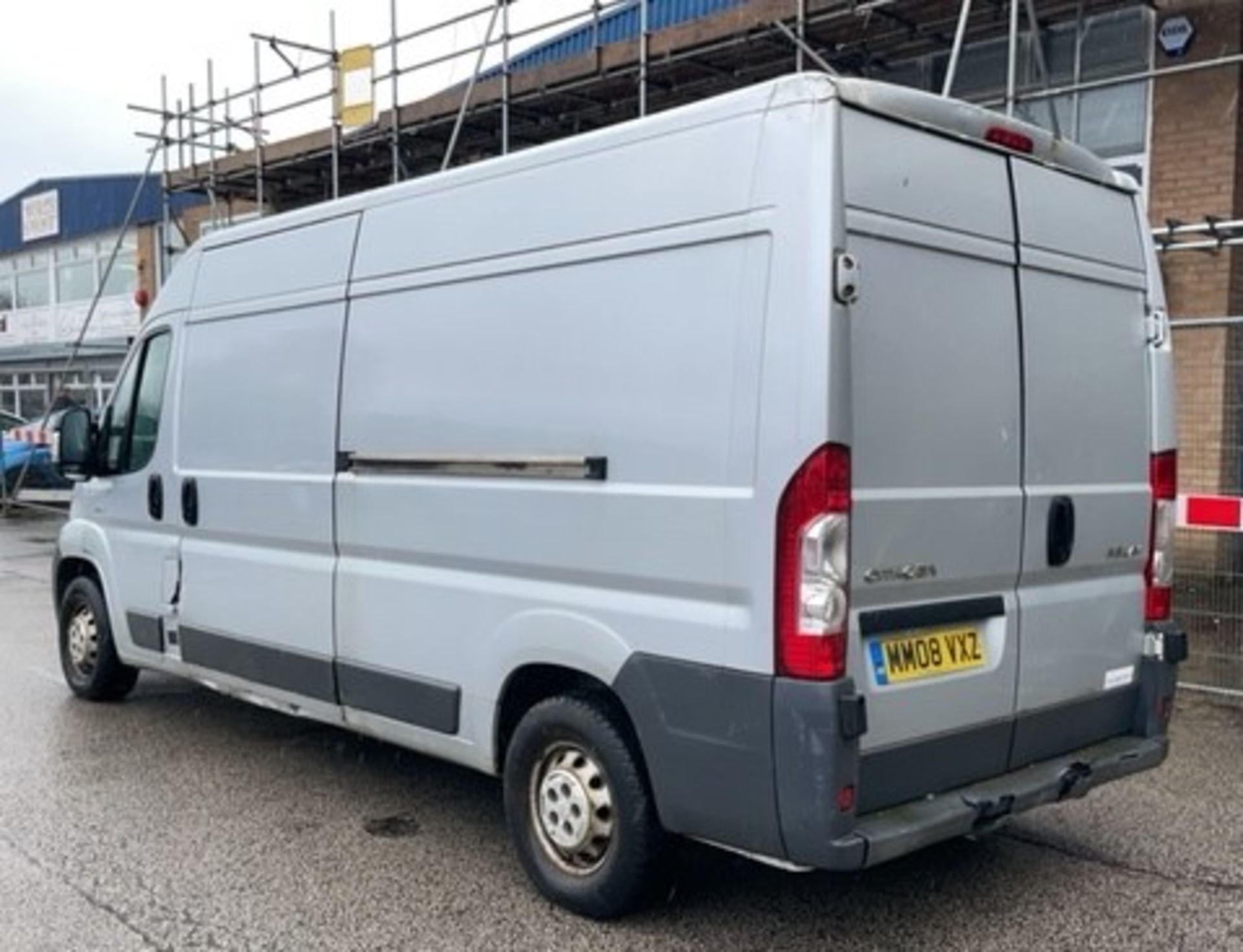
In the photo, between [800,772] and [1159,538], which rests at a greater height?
[1159,538]

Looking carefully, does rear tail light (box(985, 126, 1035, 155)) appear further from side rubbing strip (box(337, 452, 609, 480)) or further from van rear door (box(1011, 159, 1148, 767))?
side rubbing strip (box(337, 452, 609, 480))

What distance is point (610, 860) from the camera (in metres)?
3.84

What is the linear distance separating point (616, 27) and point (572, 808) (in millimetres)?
10790

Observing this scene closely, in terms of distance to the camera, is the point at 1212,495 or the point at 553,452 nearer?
the point at 553,452

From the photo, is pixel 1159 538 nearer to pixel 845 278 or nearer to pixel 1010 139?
pixel 1010 139

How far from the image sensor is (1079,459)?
4.13 metres

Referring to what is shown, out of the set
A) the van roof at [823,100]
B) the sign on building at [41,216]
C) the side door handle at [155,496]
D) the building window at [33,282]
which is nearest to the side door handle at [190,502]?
the side door handle at [155,496]

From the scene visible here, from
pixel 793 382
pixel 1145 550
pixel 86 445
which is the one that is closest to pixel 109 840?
pixel 86 445

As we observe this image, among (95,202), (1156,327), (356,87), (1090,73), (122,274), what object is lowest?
(1156,327)

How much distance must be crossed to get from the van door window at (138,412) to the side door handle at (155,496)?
0.13 metres

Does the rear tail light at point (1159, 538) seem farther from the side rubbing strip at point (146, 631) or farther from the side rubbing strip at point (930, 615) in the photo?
the side rubbing strip at point (146, 631)

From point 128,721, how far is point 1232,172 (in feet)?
25.4

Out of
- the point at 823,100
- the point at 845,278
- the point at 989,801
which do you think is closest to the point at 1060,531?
the point at 989,801

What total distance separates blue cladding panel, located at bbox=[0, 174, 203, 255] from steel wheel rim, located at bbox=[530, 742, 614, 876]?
22.3m
